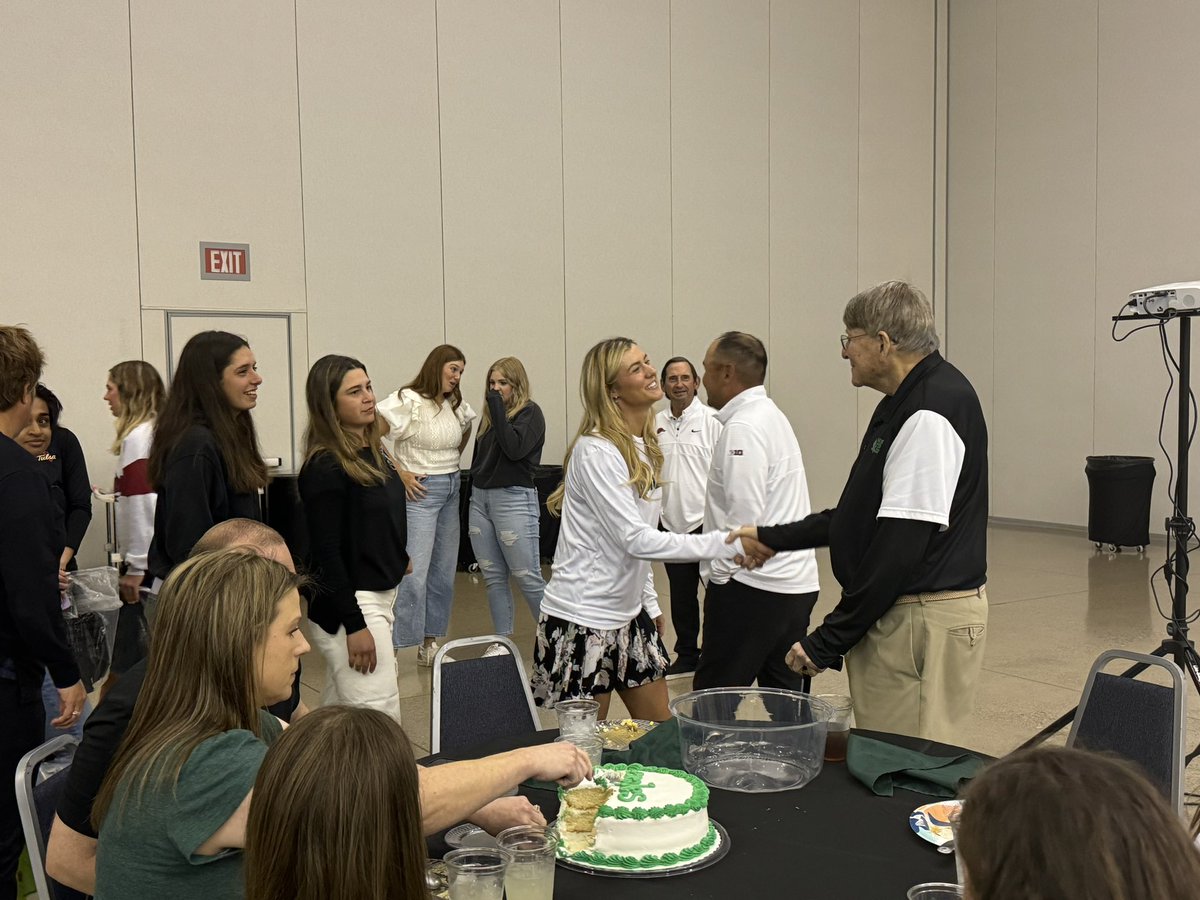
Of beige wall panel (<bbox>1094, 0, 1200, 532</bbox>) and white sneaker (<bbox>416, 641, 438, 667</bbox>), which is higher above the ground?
beige wall panel (<bbox>1094, 0, 1200, 532</bbox>)

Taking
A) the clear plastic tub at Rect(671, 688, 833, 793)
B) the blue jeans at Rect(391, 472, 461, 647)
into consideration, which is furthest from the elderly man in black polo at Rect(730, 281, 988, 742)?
the blue jeans at Rect(391, 472, 461, 647)

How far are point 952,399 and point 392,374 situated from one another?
23.3ft

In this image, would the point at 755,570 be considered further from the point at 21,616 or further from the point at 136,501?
the point at 136,501

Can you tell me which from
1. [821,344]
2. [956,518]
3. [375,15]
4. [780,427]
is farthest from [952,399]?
[821,344]

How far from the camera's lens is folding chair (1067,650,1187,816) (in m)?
2.81

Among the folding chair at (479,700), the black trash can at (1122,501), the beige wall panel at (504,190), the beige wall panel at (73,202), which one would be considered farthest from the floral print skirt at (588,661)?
the black trash can at (1122,501)

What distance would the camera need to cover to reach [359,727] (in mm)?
1528

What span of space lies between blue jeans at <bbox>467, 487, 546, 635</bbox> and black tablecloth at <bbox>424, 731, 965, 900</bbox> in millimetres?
4199

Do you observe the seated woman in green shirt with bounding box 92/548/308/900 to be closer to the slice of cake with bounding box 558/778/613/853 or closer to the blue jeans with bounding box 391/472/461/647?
the slice of cake with bounding box 558/778/613/853

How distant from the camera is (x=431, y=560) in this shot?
719 cm

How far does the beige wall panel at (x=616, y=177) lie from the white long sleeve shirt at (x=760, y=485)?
21.1 feet

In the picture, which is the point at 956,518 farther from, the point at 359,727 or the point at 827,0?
the point at 827,0

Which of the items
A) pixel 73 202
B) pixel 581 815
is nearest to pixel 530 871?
pixel 581 815

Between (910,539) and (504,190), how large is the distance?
7.88 metres
